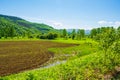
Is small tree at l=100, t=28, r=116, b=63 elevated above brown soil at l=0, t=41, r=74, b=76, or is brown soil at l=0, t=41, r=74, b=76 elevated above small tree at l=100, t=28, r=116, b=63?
small tree at l=100, t=28, r=116, b=63

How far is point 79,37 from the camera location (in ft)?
512

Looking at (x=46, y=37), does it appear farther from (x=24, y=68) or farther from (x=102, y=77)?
(x=102, y=77)

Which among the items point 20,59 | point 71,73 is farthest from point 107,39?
point 20,59

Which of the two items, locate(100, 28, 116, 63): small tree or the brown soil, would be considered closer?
locate(100, 28, 116, 63): small tree

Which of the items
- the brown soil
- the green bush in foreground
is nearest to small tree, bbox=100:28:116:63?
the green bush in foreground

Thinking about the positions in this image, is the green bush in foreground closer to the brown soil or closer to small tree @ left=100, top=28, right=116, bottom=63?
small tree @ left=100, top=28, right=116, bottom=63

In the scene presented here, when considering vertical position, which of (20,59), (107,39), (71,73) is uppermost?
(107,39)

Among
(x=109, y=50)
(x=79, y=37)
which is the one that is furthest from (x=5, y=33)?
(x=109, y=50)

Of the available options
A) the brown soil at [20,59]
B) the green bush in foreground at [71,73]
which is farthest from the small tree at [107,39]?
the brown soil at [20,59]

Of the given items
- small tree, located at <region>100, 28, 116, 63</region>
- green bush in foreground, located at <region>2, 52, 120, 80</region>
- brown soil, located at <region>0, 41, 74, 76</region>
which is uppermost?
small tree, located at <region>100, 28, 116, 63</region>

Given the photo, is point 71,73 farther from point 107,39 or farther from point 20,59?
point 20,59

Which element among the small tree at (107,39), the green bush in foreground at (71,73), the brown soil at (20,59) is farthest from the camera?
the brown soil at (20,59)

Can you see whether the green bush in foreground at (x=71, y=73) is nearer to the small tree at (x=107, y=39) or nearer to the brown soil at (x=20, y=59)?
the small tree at (x=107, y=39)

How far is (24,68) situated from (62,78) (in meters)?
16.1
